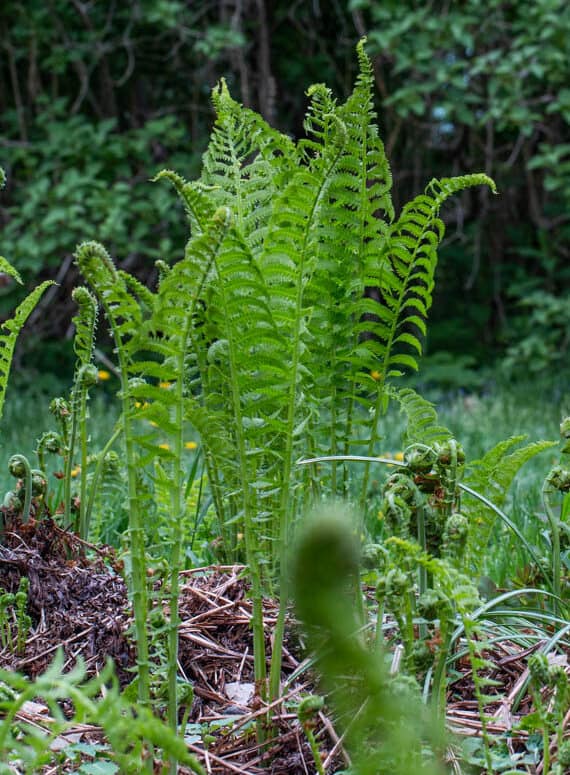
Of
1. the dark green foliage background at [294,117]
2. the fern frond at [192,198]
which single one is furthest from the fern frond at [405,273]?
the dark green foliage background at [294,117]

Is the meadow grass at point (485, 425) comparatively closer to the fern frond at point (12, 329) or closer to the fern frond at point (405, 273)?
the fern frond at point (405, 273)

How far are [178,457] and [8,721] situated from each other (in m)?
0.42

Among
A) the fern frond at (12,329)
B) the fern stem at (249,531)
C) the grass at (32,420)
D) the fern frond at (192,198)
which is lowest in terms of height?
the grass at (32,420)

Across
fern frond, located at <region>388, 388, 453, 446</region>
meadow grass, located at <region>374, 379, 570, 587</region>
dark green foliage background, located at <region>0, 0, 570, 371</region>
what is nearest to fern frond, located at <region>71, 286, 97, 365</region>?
fern frond, located at <region>388, 388, 453, 446</region>

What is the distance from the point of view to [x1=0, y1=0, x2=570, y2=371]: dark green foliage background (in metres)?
6.22

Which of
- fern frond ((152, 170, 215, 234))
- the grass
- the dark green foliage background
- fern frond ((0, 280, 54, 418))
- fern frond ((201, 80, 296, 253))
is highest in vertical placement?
the dark green foliage background

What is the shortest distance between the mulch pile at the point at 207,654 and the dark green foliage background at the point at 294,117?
4497mm

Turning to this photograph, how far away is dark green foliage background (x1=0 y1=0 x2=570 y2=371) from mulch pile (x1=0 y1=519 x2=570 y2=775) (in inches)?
177

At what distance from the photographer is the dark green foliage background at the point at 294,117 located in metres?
6.22

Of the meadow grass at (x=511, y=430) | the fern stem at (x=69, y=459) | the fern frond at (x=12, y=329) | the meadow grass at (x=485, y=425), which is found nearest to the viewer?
the fern frond at (x=12, y=329)

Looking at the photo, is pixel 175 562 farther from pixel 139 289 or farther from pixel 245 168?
pixel 245 168

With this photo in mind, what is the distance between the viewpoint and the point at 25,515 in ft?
5.36

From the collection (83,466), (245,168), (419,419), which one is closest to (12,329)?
(83,466)

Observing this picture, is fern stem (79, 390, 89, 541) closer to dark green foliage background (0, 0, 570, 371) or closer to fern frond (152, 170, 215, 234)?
fern frond (152, 170, 215, 234)
